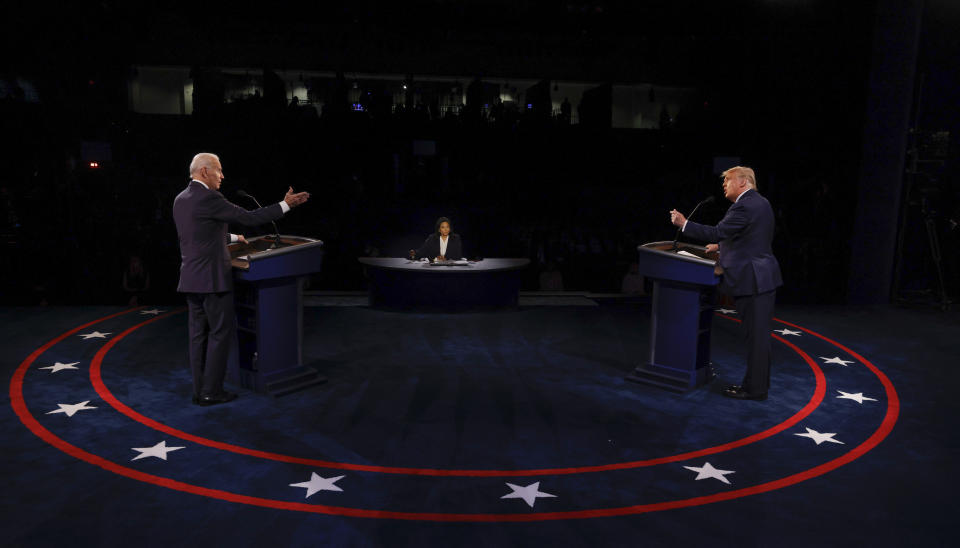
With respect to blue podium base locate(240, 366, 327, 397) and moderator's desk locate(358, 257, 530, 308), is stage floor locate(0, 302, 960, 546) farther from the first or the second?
moderator's desk locate(358, 257, 530, 308)

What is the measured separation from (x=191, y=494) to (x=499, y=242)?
28.4 ft

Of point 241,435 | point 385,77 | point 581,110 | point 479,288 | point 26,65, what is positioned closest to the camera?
point 241,435

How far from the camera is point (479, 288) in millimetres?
8180

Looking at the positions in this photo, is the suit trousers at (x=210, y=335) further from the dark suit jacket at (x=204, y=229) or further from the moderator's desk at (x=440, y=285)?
the moderator's desk at (x=440, y=285)

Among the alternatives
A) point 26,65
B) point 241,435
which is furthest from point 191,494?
point 26,65

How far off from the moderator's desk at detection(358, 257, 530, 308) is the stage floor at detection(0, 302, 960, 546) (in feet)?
4.80

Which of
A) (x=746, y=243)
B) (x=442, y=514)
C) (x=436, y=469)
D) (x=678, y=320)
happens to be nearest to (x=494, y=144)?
(x=678, y=320)

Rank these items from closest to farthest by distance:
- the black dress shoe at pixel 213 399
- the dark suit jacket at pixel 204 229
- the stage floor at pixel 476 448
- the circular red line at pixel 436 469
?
the stage floor at pixel 476 448 → the circular red line at pixel 436 469 → the dark suit jacket at pixel 204 229 → the black dress shoe at pixel 213 399

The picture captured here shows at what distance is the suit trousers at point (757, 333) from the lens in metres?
4.85

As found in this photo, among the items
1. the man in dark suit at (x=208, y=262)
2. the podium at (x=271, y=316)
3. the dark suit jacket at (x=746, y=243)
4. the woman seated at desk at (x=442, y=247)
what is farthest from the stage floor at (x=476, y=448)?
the woman seated at desk at (x=442, y=247)

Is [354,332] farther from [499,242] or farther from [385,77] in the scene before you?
[385,77]

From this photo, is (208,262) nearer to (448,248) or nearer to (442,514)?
(442,514)

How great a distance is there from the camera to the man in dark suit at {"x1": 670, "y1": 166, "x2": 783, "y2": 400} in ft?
15.4

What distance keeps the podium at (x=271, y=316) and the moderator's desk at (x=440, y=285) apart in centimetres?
287
